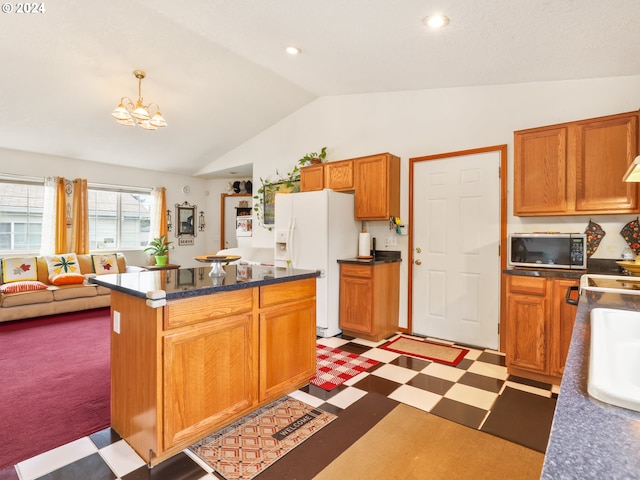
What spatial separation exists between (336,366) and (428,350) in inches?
41.9

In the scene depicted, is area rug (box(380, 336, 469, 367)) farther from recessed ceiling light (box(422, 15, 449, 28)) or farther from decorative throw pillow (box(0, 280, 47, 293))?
decorative throw pillow (box(0, 280, 47, 293))

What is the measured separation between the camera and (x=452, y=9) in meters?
2.31

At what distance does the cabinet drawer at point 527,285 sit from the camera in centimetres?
274

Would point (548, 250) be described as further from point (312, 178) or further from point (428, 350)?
point (312, 178)

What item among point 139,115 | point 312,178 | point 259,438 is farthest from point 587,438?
point 312,178

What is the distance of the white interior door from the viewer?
3582 mm

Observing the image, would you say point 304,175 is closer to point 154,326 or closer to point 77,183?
point 154,326

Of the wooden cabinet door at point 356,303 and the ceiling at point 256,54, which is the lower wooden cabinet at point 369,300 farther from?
the ceiling at point 256,54

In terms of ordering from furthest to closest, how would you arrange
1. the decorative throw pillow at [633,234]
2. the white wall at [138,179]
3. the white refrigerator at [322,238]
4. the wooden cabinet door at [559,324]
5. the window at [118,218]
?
1. the window at [118,218]
2. the white wall at [138,179]
3. the white refrigerator at [322,238]
4. the decorative throw pillow at [633,234]
5. the wooden cabinet door at [559,324]

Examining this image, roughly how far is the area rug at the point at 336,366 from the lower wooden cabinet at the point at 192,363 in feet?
1.51

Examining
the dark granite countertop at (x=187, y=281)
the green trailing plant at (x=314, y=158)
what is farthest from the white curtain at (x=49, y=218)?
the dark granite countertop at (x=187, y=281)

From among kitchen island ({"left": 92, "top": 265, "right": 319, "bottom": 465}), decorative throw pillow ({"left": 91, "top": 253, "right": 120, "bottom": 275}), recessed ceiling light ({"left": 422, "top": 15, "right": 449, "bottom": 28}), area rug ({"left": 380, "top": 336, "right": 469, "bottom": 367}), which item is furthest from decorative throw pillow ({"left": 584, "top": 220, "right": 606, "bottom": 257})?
decorative throw pillow ({"left": 91, "top": 253, "right": 120, "bottom": 275})

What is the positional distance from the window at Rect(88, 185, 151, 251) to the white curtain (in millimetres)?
617

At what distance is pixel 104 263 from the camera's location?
574 cm
